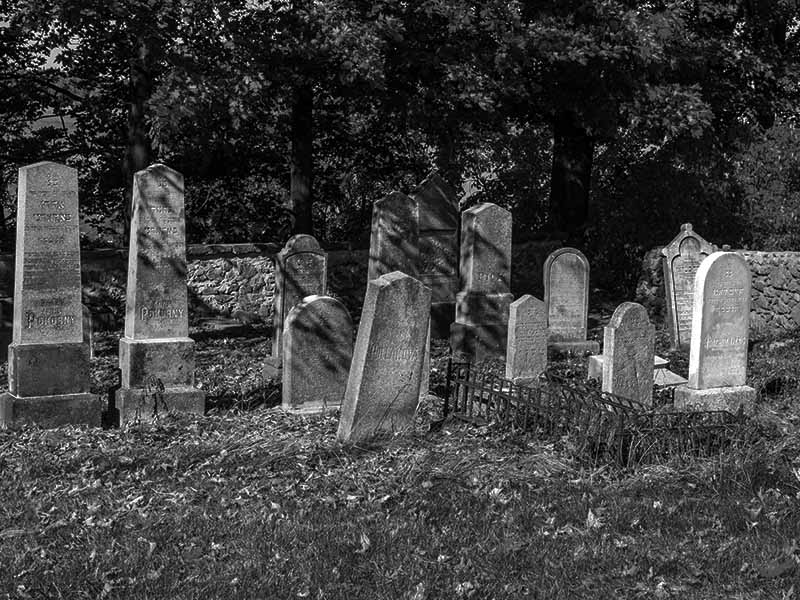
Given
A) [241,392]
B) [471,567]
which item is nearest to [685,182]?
[241,392]

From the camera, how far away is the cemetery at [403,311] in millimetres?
7020

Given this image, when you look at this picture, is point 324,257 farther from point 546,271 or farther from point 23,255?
point 23,255

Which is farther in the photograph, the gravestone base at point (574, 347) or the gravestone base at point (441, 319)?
the gravestone base at point (441, 319)

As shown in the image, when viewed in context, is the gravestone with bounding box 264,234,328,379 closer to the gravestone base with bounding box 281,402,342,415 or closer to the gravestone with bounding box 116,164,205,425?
the gravestone base with bounding box 281,402,342,415

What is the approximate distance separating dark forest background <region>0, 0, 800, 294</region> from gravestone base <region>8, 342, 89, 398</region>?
23.9 ft

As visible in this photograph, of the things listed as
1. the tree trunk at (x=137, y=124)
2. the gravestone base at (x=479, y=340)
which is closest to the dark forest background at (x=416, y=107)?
the tree trunk at (x=137, y=124)

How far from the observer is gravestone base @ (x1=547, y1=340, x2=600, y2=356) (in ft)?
49.9

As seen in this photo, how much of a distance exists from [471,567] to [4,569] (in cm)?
273

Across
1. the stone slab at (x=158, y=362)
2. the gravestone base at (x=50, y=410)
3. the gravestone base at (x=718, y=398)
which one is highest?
the stone slab at (x=158, y=362)

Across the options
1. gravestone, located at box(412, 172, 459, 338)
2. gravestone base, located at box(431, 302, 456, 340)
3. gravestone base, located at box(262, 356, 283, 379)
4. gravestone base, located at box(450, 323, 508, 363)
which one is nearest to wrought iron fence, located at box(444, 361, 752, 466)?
gravestone base, located at box(262, 356, 283, 379)

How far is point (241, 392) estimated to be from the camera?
39.2 ft

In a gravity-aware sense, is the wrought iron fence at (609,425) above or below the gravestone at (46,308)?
below

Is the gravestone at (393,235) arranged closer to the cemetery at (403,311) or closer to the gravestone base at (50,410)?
the cemetery at (403,311)

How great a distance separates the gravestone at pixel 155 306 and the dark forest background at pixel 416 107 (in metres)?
6.37
